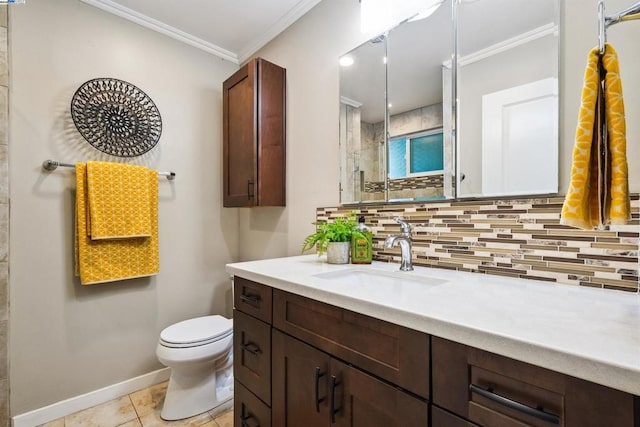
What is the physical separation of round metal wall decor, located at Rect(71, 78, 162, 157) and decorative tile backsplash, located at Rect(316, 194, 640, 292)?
166cm

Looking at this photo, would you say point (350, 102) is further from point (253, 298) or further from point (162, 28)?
point (162, 28)

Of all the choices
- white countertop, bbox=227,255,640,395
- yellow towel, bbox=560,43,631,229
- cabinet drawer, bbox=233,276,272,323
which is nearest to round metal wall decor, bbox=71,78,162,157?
cabinet drawer, bbox=233,276,272,323

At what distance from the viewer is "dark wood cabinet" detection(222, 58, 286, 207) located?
1912mm

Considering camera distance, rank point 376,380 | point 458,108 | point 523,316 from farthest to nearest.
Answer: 1. point 458,108
2. point 376,380
3. point 523,316

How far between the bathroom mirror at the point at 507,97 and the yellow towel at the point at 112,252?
1.80m

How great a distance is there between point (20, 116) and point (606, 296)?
2583mm

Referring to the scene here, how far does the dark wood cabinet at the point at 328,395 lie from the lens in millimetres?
716

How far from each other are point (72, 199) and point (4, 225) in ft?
1.02

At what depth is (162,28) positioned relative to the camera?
2.05m

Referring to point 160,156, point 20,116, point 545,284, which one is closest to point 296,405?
point 545,284

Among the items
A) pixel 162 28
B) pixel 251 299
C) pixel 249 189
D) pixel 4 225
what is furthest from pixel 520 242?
pixel 162 28

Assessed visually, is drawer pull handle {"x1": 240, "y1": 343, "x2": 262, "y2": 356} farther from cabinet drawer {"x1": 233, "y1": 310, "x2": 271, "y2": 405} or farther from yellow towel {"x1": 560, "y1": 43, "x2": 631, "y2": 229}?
yellow towel {"x1": 560, "y1": 43, "x2": 631, "y2": 229}

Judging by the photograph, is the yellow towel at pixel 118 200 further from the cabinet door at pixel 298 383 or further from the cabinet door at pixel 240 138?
the cabinet door at pixel 298 383

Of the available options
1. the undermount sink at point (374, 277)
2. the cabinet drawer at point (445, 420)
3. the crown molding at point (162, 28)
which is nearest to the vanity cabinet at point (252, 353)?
the undermount sink at point (374, 277)
